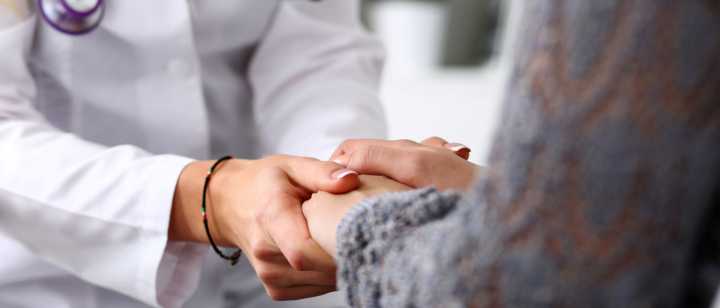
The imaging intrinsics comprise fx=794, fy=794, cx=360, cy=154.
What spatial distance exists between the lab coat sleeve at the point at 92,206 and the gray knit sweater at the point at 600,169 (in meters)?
0.35

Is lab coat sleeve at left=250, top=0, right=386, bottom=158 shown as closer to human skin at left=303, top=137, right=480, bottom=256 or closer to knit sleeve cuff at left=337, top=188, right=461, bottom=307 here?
human skin at left=303, top=137, right=480, bottom=256

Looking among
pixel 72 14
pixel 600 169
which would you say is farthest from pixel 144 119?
pixel 600 169

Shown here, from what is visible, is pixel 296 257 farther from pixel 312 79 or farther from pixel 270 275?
pixel 312 79

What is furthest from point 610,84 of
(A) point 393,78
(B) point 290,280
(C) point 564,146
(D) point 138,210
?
(A) point 393,78

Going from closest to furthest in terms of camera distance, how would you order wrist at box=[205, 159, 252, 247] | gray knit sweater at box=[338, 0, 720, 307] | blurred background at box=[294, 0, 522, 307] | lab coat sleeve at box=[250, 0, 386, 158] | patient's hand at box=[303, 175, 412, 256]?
gray knit sweater at box=[338, 0, 720, 307], patient's hand at box=[303, 175, 412, 256], wrist at box=[205, 159, 252, 247], lab coat sleeve at box=[250, 0, 386, 158], blurred background at box=[294, 0, 522, 307]

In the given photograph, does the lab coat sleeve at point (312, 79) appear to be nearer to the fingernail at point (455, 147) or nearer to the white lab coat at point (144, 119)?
the white lab coat at point (144, 119)

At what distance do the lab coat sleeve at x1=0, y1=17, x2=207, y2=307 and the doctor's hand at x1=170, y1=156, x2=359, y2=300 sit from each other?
0.06 ft

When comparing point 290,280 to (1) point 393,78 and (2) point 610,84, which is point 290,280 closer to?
(2) point 610,84

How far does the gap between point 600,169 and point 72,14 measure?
51 cm

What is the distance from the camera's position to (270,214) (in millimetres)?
530

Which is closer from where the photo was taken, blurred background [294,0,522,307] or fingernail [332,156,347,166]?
fingernail [332,156,347,166]

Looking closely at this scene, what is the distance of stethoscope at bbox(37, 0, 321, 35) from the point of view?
66 cm

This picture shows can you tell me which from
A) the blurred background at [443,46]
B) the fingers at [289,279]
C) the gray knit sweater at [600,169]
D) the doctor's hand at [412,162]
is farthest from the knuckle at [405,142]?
the blurred background at [443,46]

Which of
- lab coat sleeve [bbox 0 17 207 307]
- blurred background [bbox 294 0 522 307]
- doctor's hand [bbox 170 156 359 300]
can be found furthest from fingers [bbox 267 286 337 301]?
blurred background [bbox 294 0 522 307]
